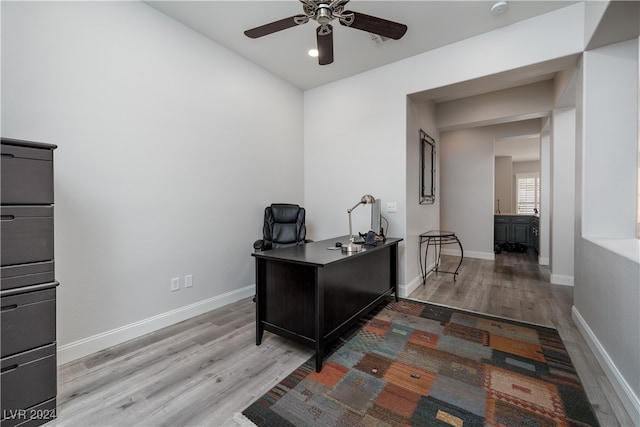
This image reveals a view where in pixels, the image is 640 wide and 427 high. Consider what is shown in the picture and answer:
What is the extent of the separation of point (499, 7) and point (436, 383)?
307 cm

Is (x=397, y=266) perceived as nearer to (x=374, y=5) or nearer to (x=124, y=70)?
(x=374, y=5)

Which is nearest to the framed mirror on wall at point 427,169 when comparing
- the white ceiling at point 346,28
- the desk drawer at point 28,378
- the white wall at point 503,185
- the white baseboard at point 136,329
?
the white ceiling at point 346,28

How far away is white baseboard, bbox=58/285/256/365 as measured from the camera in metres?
2.00

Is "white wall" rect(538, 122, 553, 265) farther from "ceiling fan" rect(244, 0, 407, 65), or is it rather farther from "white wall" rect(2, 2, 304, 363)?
"white wall" rect(2, 2, 304, 363)

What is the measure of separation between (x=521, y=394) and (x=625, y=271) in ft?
3.11

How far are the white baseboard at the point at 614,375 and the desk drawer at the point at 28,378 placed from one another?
9.92 feet

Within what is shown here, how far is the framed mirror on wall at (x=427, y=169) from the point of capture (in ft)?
12.7

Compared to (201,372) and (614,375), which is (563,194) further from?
(201,372)

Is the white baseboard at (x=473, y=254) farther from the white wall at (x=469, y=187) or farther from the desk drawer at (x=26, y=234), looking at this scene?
the desk drawer at (x=26, y=234)

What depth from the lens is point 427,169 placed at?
4.15m

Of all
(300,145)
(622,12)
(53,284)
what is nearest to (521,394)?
(622,12)

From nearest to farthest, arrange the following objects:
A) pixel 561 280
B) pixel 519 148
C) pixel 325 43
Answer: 1. pixel 325 43
2. pixel 561 280
3. pixel 519 148

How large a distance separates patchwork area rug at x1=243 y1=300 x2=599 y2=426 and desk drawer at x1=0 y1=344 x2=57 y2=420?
→ 3.42ft

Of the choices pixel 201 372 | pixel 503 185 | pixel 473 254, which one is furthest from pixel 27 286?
pixel 503 185
